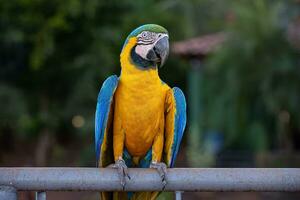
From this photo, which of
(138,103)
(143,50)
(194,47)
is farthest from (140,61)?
(194,47)

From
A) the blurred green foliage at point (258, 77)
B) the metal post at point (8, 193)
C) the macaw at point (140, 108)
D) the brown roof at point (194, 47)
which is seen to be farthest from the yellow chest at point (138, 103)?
the brown roof at point (194, 47)

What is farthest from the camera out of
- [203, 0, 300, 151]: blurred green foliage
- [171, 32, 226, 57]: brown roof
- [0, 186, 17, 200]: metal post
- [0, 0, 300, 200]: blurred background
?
[171, 32, 226, 57]: brown roof

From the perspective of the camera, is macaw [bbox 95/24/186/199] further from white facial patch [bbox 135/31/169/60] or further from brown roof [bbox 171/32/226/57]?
brown roof [bbox 171/32/226/57]

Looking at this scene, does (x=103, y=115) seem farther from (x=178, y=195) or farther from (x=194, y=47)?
(x=194, y=47)

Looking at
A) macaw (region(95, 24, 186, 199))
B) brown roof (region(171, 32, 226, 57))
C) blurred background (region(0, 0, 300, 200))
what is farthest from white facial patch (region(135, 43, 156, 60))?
brown roof (region(171, 32, 226, 57))

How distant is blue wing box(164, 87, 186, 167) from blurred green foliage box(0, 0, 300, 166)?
177 inches

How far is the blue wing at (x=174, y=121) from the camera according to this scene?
2.47 metres

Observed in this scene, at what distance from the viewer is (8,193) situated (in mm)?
1409

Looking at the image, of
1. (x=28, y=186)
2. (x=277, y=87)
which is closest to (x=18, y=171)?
(x=28, y=186)

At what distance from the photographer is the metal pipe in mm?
1451

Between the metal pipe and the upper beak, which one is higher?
the upper beak

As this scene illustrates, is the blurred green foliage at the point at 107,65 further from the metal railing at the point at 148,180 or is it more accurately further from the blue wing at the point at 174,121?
the metal railing at the point at 148,180

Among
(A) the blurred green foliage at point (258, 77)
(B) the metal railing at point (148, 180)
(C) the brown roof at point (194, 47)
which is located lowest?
(B) the metal railing at point (148, 180)

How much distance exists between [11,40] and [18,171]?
226 inches
